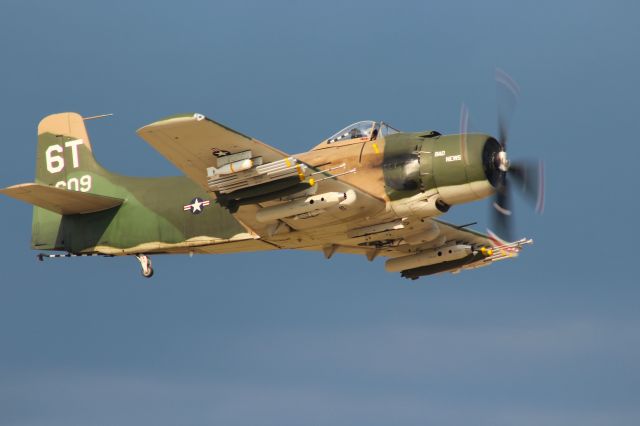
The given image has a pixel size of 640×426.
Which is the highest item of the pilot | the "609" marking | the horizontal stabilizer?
the "609" marking

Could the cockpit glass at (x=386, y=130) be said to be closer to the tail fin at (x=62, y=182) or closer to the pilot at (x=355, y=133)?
the pilot at (x=355, y=133)

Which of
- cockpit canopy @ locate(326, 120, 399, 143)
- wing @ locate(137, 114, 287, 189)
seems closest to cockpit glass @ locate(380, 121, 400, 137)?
cockpit canopy @ locate(326, 120, 399, 143)

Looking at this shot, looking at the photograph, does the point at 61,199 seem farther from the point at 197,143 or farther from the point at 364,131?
the point at 364,131

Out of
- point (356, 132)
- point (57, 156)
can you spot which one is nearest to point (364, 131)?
point (356, 132)

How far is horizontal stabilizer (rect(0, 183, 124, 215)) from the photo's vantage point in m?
29.7

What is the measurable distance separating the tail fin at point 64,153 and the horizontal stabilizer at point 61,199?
164 cm

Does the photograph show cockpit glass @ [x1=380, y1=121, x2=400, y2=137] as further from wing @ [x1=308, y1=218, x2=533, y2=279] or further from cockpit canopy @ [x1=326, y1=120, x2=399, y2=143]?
wing @ [x1=308, y1=218, x2=533, y2=279]

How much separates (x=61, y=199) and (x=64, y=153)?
3193mm

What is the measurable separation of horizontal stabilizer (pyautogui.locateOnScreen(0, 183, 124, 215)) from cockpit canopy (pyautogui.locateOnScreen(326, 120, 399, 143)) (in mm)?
6135

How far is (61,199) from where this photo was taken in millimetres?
31047

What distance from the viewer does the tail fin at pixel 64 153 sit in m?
33.6

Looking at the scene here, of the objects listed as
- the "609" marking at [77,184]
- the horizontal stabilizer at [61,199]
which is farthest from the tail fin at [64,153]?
the horizontal stabilizer at [61,199]

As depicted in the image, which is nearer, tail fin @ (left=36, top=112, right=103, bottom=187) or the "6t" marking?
tail fin @ (left=36, top=112, right=103, bottom=187)

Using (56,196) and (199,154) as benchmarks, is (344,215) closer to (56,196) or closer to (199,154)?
(199,154)
